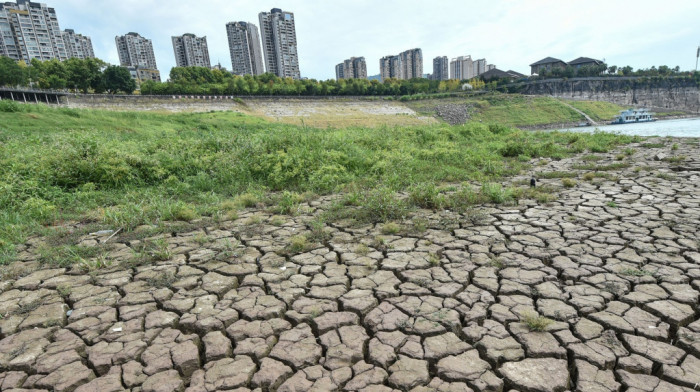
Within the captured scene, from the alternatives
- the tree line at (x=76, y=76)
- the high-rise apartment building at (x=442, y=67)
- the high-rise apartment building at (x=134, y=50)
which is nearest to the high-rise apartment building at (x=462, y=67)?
the high-rise apartment building at (x=442, y=67)

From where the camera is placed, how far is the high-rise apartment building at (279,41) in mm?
79688

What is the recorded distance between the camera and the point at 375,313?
9.43 ft

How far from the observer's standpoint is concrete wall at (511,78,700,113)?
60.6m

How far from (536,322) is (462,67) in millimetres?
131096

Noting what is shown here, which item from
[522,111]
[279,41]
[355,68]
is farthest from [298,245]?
[355,68]

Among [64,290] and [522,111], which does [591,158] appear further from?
[522,111]

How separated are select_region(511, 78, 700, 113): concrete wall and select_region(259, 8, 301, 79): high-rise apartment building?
4805cm

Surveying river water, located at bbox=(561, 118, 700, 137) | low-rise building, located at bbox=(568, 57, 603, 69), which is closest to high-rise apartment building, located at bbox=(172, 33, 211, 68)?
low-rise building, located at bbox=(568, 57, 603, 69)

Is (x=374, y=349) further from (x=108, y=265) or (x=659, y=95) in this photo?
(x=659, y=95)

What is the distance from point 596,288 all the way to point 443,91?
208 ft

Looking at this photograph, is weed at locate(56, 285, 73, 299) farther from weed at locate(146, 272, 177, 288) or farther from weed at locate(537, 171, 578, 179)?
weed at locate(537, 171, 578, 179)

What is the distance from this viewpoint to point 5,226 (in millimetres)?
4688

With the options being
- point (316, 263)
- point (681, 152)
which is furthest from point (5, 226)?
point (681, 152)

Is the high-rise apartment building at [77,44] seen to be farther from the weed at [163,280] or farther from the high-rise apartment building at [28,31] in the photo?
the weed at [163,280]
